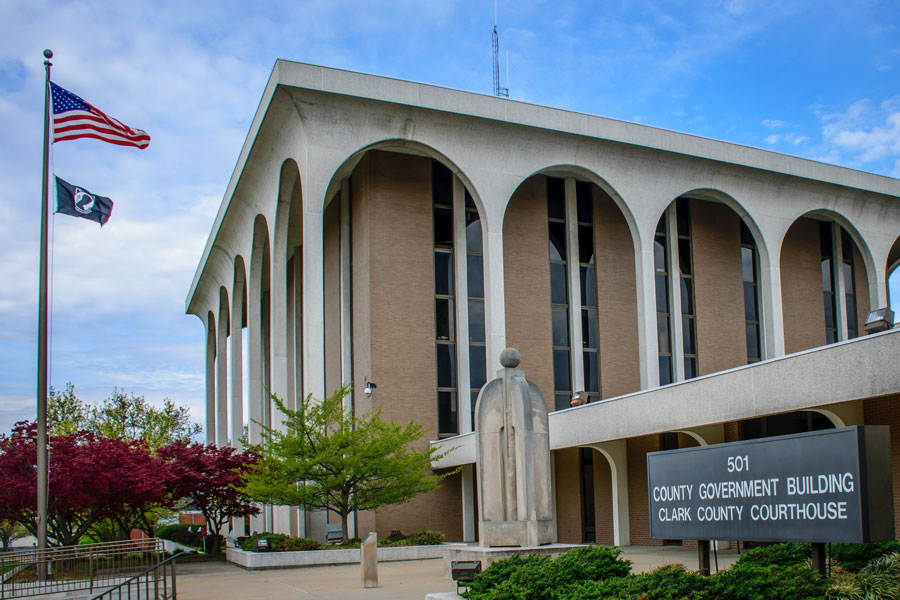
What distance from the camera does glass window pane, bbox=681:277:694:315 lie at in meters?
39.1

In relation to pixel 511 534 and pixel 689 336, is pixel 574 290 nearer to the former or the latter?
pixel 689 336

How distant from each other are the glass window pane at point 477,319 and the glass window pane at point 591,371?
456 centimetres

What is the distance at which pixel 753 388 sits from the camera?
19.4 metres

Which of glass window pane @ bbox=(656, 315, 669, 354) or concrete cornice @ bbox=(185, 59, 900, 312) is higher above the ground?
concrete cornice @ bbox=(185, 59, 900, 312)

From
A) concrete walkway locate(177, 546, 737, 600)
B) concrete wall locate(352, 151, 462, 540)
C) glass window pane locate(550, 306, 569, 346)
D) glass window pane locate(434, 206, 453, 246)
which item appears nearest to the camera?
concrete walkway locate(177, 546, 737, 600)

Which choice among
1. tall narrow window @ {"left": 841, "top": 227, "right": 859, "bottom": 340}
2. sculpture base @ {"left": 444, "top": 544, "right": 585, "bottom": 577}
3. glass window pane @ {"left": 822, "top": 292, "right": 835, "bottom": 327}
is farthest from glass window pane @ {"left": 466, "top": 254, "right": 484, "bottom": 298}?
sculpture base @ {"left": 444, "top": 544, "right": 585, "bottom": 577}

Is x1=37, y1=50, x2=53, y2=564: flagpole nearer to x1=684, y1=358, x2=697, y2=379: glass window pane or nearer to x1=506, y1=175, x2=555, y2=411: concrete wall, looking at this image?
x1=506, y1=175, x2=555, y2=411: concrete wall

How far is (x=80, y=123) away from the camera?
22.8 meters

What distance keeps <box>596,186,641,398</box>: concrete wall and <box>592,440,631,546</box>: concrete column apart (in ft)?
28.1

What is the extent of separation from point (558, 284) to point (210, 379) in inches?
1231

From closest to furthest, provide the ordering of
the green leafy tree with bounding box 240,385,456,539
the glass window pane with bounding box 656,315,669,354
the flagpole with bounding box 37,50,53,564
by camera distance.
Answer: the flagpole with bounding box 37,50,53,564 < the green leafy tree with bounding box 240,385,456,539 < the glass window pane with bounding box 656,315,669,354

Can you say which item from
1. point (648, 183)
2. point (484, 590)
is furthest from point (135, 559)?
point (648, 183)

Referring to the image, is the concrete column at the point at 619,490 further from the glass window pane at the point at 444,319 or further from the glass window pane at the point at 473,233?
the glass window pane at the point at 473,233

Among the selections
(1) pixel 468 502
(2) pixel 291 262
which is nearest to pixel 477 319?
(1) pixel 468 502
